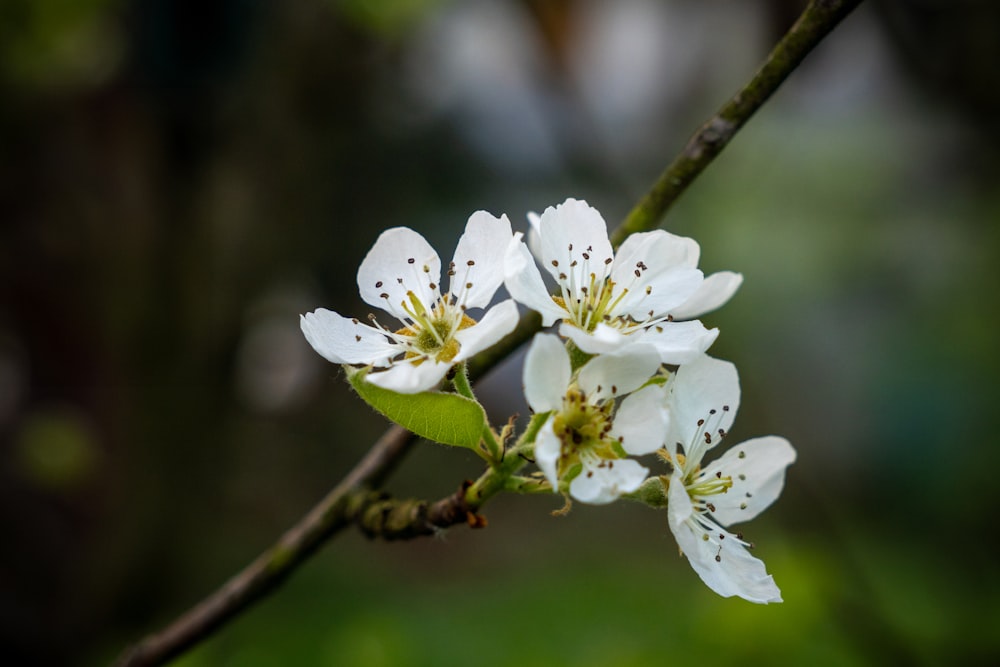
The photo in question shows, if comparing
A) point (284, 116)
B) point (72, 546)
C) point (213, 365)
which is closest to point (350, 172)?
point (284, 116)

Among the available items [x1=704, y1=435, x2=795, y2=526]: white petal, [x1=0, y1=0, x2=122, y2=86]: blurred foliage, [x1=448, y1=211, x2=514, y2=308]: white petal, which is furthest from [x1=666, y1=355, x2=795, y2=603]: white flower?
[x1=0, y1=0, x2=122, y2=86]: blurred foliage

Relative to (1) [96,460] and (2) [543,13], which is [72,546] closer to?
(1) [96,460]

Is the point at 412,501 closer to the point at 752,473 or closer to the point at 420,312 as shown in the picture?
the point at 420,312

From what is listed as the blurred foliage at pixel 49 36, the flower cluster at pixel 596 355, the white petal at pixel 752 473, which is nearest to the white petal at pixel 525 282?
the flower cluster at pixel 596 355

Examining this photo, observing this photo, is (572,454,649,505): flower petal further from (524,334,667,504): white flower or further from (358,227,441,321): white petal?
(358,227,441,321): white petal

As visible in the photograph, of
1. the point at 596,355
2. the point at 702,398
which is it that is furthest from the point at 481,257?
the point at 702,398

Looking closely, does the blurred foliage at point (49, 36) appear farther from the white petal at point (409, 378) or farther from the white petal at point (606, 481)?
the white petal at point (606, 481)
